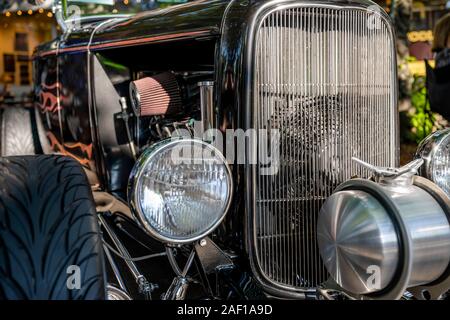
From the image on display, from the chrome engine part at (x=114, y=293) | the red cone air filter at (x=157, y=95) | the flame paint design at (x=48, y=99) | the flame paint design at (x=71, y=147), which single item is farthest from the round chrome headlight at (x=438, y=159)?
the flame paint design at (x=48, y=99)

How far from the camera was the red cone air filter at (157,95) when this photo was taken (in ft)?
7.47

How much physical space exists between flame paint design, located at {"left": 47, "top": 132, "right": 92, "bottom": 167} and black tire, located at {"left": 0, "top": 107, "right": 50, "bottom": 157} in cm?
13

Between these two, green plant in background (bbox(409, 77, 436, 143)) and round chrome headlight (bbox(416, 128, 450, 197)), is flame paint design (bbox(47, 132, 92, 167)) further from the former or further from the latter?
green plant in background (bbox(409, 77, 436, 143))

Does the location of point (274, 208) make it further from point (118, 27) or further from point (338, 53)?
point (118, 27)

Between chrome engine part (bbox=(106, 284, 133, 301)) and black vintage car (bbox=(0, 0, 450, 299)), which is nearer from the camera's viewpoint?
black vintage car (bbox=(0, 0, 450, 299))

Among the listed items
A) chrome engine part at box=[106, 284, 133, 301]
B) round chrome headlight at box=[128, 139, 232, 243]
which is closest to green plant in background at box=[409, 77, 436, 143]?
round chrome headlight at box=[128, 139, 232, 243]

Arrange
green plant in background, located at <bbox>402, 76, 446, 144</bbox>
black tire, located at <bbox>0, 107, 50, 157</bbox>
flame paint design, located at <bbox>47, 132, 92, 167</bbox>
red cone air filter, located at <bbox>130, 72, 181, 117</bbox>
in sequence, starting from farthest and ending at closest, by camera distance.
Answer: green plant in background, located at <bbox>402, 76, 446, 144</bbox> → black tire, located at <bbox>0, 107, 50, 157</bbox> → flame paint design, located at <bbox>47, 132, 92, 167</bbox> → red cone air filter, located at <bbox>130, 72, 181, 117</bbox>

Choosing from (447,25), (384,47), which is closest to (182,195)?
(384,47)

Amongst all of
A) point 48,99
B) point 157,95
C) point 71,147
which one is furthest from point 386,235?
point 48,99

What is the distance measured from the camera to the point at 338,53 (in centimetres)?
188

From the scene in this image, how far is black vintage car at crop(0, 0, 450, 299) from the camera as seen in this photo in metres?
1.41

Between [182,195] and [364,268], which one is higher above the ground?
[182,195]

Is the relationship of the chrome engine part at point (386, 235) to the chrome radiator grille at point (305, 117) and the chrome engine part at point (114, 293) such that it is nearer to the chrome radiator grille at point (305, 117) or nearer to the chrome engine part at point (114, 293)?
the chrome radiator grille at point (305, 117)
